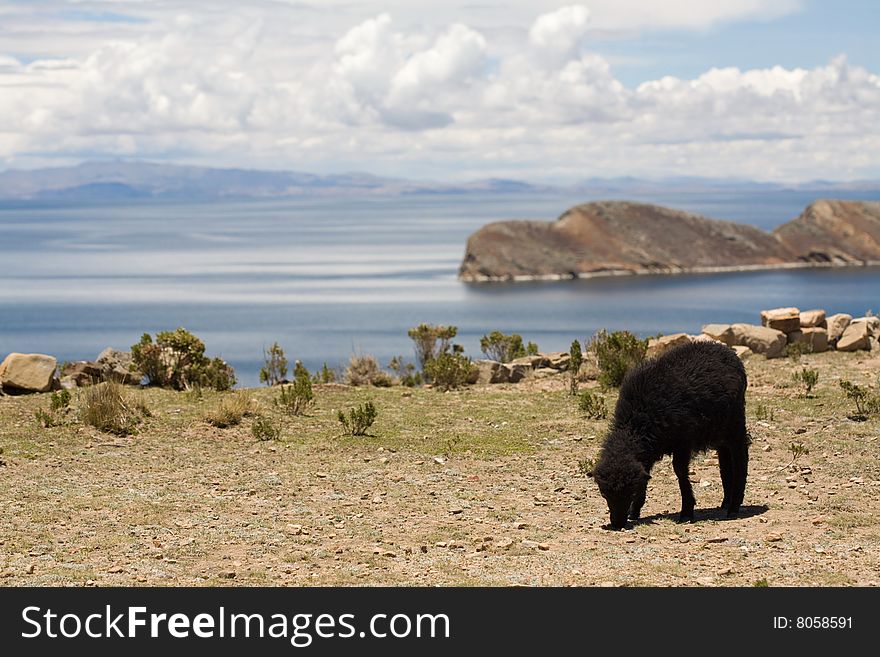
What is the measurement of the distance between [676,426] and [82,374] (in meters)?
13.7

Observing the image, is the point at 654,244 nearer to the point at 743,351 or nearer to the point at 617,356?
the point at 743,351

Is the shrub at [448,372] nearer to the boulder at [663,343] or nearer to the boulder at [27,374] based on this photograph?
the boulder at [663,343]

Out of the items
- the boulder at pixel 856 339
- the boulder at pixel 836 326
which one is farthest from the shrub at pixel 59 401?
the boulder at pixel 836 326

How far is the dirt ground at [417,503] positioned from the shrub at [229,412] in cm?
27

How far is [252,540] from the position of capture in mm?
10430

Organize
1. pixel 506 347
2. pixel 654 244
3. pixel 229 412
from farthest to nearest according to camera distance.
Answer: pixel 654 244
pixel 506 347
pixel 229 412

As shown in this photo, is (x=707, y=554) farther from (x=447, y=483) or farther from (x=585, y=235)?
(x=585, y=235)

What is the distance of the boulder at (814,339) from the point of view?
23.8 meters

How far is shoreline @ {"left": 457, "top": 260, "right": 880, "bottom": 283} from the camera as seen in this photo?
5182 inches

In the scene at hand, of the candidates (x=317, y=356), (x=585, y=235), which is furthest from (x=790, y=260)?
(x=317, y=356)

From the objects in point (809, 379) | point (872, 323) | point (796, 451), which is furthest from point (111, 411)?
point (872, 323)

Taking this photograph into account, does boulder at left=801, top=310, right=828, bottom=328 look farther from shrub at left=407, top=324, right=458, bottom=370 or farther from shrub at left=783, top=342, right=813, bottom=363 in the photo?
shrub at left=407, top=324, right=458, bottom=370

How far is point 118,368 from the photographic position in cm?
2141

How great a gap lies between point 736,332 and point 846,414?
735 cm
